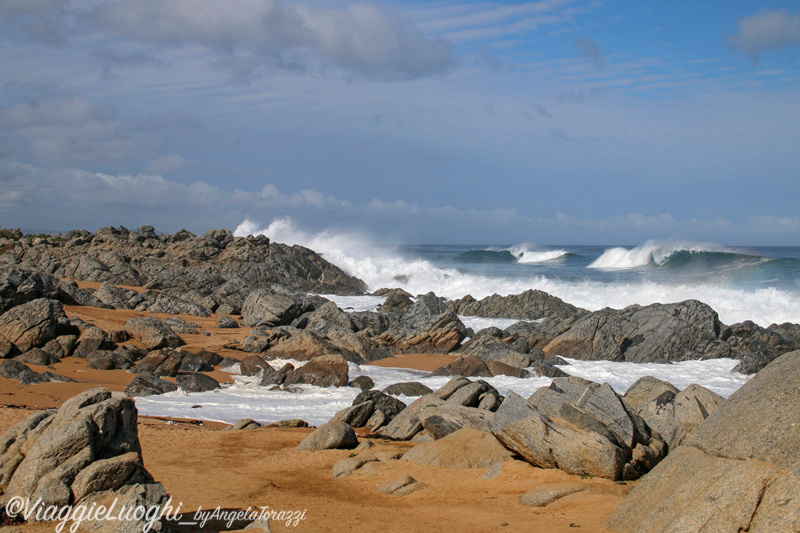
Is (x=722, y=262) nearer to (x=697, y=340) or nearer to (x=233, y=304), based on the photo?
(x=697, y=340)

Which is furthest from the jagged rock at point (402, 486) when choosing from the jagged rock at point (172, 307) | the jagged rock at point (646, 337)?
the jagged rock at point (172, 307)

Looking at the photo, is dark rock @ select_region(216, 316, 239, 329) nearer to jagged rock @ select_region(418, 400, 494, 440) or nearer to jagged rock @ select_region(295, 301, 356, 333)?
jagged rock @ select_region(295, 301, 356, 333)

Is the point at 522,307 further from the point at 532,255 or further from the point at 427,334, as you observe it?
the point at 532,255

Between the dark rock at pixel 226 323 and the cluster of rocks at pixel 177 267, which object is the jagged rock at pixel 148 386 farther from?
the cluster of rocks at pixel 177 267

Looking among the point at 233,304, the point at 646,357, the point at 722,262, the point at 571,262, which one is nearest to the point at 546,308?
the point at 646,357

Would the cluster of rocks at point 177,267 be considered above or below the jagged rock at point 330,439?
above

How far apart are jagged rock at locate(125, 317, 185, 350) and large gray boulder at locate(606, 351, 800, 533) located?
1388 centimetres

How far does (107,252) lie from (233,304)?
1253cm

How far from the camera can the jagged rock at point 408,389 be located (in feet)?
43.6

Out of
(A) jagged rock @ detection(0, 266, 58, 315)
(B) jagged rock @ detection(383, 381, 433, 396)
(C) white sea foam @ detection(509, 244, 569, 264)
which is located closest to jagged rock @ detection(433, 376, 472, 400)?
(B) jagged rock @ detection(383, 381, 433, 396)

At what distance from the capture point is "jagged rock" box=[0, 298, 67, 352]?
47.5 ft

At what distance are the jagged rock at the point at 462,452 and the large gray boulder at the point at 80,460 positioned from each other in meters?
3.89

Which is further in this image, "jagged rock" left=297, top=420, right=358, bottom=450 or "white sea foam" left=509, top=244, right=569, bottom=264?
"white sea foam" left=509, top=244, right=569, bottom=264

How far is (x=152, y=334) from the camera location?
1697cm
